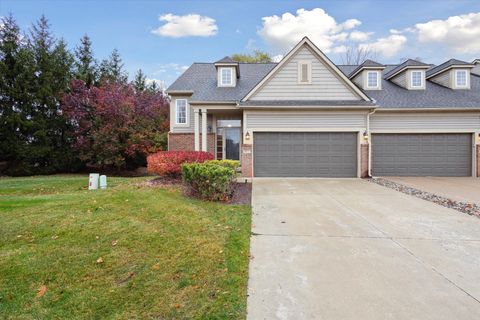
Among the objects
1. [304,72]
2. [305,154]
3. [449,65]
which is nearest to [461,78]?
[449,65]

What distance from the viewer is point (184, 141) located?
15.2 meters

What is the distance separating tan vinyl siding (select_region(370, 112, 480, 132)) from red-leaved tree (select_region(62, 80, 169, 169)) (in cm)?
1420

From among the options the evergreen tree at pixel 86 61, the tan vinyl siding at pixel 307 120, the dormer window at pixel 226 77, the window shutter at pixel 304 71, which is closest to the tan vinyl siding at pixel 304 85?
the window shutter at pixel 304 71

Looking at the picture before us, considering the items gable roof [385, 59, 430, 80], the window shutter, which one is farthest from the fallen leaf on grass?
gable roof [385, 59, 430, 80]

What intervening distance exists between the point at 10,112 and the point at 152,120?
28.5 ft

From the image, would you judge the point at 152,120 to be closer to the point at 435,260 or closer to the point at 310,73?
the point at 310,73

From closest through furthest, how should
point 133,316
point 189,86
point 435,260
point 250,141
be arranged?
1. point 133,316
2. point 435,260
3. point 250,141
4. point 189,86

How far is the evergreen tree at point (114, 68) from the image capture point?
22572 millimetres

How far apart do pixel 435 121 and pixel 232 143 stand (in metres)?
10.4

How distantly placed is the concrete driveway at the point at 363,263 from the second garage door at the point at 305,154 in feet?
19.1

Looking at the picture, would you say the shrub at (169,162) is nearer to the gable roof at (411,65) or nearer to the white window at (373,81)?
the white window at (373,81)

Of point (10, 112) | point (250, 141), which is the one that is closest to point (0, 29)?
point (10, 112)

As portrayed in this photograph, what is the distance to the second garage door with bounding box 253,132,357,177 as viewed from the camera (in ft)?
Answer: 42.0

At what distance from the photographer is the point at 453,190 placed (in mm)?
9516
